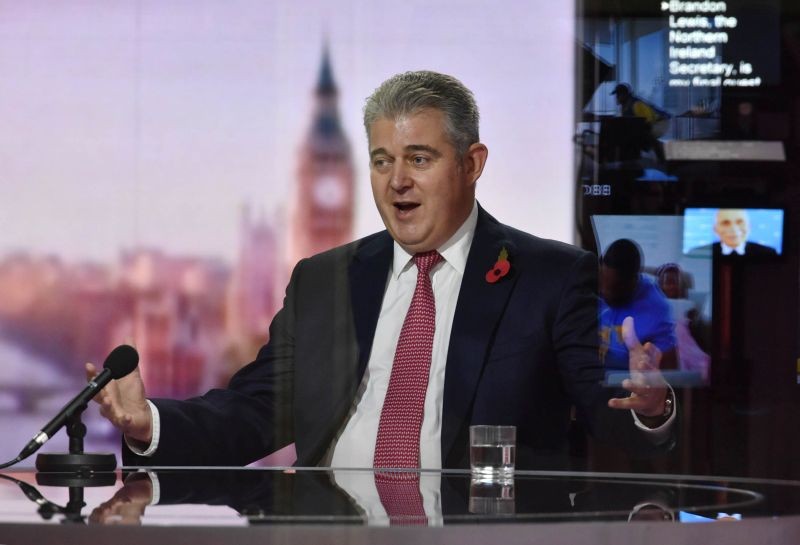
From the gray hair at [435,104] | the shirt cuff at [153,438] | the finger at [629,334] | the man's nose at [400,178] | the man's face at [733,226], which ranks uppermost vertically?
the gray hair at [435,104]

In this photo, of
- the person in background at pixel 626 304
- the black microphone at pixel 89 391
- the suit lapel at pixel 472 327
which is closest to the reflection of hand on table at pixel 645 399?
the person in background at pixel 626 304

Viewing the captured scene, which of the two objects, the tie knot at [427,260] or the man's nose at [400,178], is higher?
the man's nose at [400,178]

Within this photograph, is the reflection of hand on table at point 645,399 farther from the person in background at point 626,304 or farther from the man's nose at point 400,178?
the man's nose at point 400,178

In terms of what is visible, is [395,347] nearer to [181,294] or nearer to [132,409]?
[132,409]

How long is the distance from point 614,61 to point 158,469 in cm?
214

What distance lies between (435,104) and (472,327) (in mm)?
627

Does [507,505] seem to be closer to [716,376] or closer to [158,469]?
[158,469]

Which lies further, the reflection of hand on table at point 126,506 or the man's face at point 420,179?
the man's face at point 420,179

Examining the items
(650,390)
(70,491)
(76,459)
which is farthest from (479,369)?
(70,491)

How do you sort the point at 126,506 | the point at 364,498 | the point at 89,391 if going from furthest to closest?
the point at 89,391 → the point at 364,498 → the point at 126,506

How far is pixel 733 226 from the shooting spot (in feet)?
11.5

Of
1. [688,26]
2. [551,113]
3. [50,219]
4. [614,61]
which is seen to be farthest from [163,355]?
[688,26]

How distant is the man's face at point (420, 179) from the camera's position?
2834 millimetres

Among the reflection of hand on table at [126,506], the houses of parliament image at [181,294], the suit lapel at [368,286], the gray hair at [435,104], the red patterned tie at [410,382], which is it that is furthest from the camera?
the houses of parliament image at [181,294]
